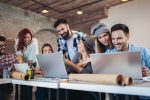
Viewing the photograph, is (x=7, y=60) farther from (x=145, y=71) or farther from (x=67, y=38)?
(x=145, y=71)

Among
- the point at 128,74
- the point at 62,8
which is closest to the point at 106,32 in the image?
the point at 128,74

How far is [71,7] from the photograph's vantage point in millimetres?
6238

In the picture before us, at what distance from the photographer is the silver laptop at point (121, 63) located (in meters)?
1.51

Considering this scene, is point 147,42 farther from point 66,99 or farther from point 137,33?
point 66,99

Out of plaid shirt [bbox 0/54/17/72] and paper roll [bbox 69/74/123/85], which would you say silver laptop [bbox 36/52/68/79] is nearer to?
paper roll [bbox 69/74/123/85]

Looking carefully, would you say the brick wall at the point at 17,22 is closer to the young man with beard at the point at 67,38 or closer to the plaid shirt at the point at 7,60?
the plaid shirt at the point at 7,60

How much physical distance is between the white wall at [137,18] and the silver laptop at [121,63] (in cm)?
430

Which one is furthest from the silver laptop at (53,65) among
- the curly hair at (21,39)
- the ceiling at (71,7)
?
the ceiling at (71,7)

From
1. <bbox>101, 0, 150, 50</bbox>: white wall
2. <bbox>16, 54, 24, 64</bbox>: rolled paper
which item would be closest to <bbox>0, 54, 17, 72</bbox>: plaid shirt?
<bbox>16, 54, 24, 64</bbox>: rolled paper

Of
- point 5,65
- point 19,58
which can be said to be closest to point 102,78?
point 19,58

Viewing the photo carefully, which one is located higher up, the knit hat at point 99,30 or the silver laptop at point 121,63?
the knit hat at point 99,30

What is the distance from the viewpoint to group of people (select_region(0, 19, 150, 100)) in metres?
2.21

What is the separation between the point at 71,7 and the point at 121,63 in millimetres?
4874

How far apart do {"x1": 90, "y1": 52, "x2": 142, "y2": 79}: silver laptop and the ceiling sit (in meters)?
4.25
